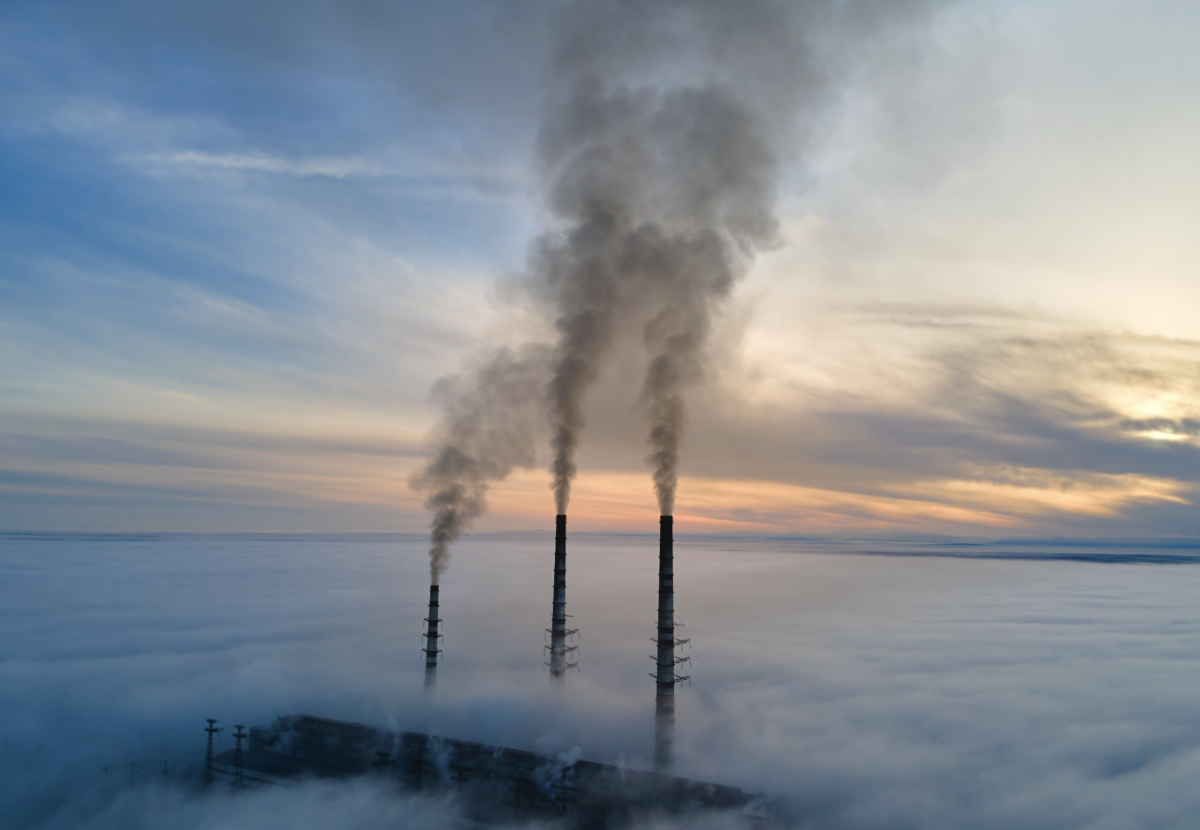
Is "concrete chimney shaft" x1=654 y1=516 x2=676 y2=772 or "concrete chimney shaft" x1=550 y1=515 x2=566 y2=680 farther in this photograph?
"concrete chimney shaft" x1=550 y1=515 x2=566 y2=680

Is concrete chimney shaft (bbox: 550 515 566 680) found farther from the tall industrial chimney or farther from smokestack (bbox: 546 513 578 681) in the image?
the tall industrial chimney

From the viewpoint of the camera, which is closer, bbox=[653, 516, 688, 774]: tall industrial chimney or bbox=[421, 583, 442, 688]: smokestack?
bbox=[653, 516, 688, 774]: tall industrial chimney

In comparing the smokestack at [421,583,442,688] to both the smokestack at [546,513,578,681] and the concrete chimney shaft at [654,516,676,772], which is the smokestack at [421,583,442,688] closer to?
the smokestack at [546,513,578,681]

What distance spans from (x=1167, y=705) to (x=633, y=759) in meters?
65.2

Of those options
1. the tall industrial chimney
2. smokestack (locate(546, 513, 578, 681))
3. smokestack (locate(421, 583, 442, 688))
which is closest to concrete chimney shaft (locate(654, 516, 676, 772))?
the tall industrial chimney

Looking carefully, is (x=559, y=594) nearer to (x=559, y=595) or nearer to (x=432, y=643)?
(x=559, y=595)

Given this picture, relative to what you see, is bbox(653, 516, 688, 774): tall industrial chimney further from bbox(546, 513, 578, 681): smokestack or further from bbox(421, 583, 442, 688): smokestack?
bbox(421, 583, 442, 688): smokestack

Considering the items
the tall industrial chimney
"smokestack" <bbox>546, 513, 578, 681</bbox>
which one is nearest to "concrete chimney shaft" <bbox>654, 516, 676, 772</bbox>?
the tall industrial chimney

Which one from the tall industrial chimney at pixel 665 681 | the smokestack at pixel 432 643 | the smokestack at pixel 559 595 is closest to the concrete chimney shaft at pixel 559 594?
the smokestack at pixel 559 595

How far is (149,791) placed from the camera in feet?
124

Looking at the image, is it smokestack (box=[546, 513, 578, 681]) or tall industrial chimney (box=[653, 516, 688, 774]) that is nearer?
tall industrial chimney (box=[653, 516, 688, 774])

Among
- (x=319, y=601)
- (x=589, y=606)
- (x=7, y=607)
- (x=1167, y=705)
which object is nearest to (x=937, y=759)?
(x=1167, y=705)

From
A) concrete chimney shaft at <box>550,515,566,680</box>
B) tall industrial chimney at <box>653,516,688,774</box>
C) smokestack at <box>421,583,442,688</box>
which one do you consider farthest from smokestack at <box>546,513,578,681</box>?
tall industrial chimney at <box>653,516,688,774</box>

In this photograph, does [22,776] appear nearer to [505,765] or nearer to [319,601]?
[505,765]
